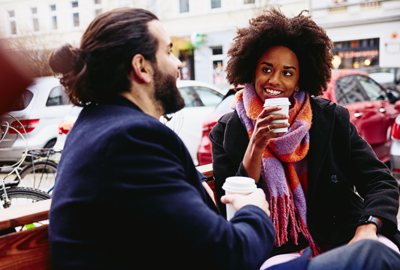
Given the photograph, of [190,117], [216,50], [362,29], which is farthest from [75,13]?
[190,117]

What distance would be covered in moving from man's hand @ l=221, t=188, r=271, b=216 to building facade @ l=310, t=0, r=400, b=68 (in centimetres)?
1775

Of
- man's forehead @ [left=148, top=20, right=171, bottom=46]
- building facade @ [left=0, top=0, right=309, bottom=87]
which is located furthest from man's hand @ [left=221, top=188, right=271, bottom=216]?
building facade @ [left=0, top=0, right=309, bottom=87]

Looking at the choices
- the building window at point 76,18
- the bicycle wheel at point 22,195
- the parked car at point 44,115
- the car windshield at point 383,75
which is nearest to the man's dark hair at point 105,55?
the bicycle wheel at point 22,195

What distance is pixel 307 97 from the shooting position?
222 cm

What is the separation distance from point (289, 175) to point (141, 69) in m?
1.11

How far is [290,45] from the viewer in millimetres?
2223

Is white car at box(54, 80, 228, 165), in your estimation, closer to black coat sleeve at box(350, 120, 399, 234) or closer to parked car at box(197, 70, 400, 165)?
parked car at box(197, 70, 400, 165)

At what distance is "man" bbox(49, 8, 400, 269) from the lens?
3.56 ft

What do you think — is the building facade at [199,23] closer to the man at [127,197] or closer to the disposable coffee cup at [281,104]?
the disposable coffee cup at [281,104]

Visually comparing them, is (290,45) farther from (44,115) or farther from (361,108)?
(44,115)

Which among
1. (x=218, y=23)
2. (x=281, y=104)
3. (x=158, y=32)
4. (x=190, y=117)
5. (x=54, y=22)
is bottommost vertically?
(x=190, y=117)

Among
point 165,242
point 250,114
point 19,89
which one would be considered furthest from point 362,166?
point 19,89

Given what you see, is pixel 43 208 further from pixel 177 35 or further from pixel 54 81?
pixel 177 35

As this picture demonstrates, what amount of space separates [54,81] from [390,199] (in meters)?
7.07
